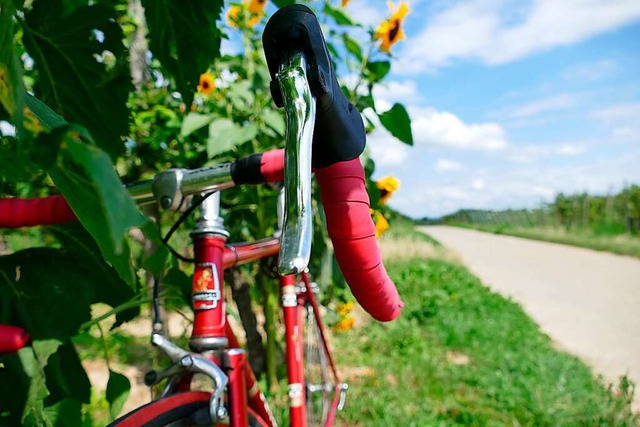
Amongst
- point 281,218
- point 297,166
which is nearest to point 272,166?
point 281,218

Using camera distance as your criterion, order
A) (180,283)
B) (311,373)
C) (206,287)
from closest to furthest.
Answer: (206,287), (180,283), (311,373)

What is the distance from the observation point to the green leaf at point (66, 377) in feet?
2.52

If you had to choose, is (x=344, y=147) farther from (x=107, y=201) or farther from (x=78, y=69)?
(x=78, y=69)

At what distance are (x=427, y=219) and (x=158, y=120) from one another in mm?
27518

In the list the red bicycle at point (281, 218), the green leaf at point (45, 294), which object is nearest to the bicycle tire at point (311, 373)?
the red bicycle at point (281, 218)

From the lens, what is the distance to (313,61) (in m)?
0.41

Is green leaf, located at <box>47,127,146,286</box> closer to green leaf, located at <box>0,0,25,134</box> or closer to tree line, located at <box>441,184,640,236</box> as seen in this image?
green leaf, located at <box>0,0,25,134</box>

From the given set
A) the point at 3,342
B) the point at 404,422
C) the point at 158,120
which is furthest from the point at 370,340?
the point at 3,342

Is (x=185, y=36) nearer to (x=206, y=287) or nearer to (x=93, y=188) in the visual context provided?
(x=206, y=287)

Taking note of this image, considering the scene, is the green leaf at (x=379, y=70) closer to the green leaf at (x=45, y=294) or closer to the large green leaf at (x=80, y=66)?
the large green leaf at (x=80, y=66)

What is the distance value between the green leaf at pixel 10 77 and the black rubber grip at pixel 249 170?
1.45 ft

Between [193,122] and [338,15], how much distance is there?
1.93 feet

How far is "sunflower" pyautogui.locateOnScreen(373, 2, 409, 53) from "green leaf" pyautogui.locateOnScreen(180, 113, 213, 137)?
24.9 inches

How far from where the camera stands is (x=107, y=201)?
0.21m
